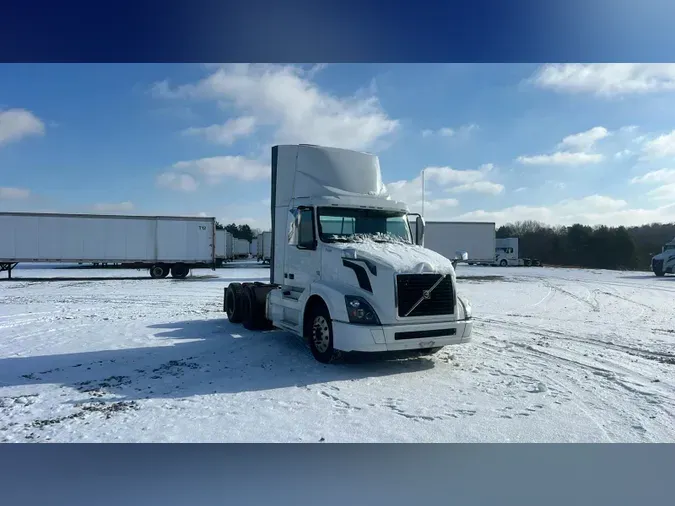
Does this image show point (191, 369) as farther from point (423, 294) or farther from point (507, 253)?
point (507, 253)

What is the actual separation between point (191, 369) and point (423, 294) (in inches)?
147

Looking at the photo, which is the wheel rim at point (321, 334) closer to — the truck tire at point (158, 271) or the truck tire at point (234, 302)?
the truck tire at point (234, 302)

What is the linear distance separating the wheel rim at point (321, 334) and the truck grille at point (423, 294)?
4.09 ft

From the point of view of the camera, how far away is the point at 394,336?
675 cm

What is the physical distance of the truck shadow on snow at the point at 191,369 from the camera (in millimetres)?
6281

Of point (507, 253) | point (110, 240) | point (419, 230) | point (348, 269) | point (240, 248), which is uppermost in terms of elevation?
point (240, 248)

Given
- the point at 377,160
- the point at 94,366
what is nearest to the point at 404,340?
the point at 377,160

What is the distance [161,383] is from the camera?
21.2 ft

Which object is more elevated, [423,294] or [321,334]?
[423,294]

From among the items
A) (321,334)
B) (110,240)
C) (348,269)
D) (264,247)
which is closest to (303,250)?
(348,269)

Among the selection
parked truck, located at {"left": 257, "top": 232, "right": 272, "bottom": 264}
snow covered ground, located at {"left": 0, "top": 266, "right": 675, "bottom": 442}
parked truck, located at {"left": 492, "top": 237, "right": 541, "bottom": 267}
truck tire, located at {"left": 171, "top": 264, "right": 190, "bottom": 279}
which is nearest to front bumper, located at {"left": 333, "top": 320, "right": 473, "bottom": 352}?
snow covered ground, located at {"left": 0, "top": 266, "right": 675, "bottom": 442}

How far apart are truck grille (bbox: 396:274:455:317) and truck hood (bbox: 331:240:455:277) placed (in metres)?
0.10

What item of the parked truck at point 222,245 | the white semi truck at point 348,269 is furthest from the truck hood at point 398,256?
the parked truck at point 222,245

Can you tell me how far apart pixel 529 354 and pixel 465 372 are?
1967mm
